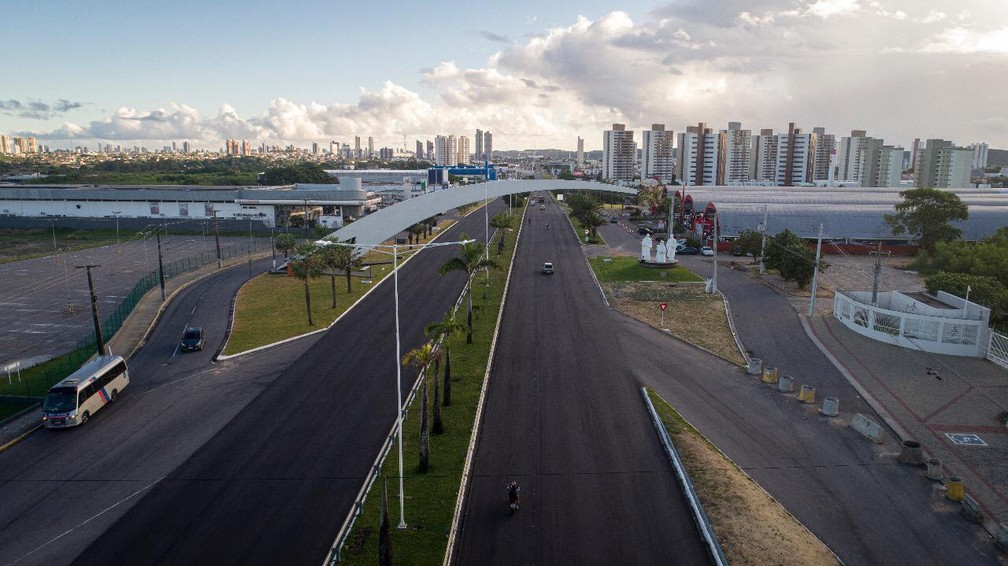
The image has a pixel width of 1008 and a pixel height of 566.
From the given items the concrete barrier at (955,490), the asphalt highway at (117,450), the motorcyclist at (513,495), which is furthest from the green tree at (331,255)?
the concrete barrier at (955,490)

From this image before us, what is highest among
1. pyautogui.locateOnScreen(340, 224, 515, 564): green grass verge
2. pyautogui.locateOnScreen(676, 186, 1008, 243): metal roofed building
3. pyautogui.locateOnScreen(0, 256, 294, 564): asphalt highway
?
pyautogui.locateOnScreen(676, 186, 1008, 243): metal roofed building

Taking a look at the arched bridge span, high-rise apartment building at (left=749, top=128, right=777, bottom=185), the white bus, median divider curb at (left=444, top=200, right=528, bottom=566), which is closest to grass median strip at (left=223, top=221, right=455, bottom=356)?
the arched bridge span

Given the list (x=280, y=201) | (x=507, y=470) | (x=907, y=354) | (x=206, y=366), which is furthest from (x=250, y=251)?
(x=907, y=354)

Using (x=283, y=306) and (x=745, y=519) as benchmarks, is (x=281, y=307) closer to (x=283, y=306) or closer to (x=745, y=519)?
(x=283, y=306)

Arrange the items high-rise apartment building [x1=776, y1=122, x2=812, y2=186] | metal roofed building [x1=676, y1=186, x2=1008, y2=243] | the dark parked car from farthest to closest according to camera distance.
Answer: high-rise apartment building [x1=776, y1=122, x2=812, y2=186], metal roofed building [x1=676, y1=186, x2=1008, y2=243], the dark parked car

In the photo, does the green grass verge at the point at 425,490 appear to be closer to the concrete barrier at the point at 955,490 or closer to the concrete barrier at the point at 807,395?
the concrete barrier at the point at 807,395

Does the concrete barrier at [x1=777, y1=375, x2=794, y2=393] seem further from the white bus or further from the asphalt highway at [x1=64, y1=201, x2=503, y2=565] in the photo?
the white bus
